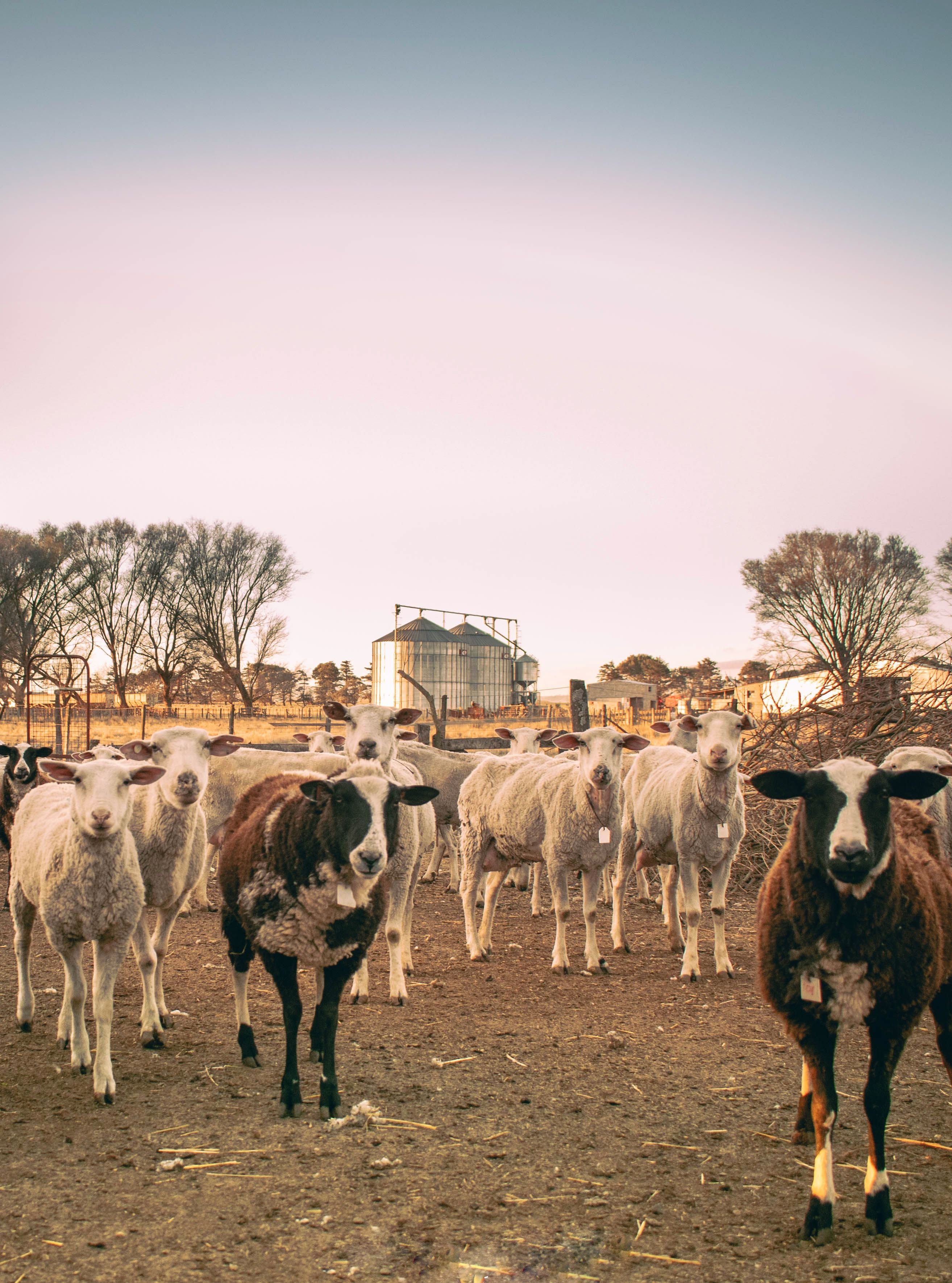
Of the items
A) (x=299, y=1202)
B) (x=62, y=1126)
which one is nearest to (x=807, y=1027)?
(x=299, y=1202)

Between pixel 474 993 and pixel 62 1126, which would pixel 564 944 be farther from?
pixel 62 1126

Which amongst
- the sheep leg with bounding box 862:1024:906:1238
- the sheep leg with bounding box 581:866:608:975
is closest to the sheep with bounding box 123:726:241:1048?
the sheep leg with bounding box 581:866:608:975

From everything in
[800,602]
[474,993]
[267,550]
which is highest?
[267,550]

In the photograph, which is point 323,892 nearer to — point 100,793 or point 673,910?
point 100,793

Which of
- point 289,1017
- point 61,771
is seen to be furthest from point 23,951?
point 289,1017

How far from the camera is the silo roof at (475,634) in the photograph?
4416cm

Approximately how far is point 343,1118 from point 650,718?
24573mm

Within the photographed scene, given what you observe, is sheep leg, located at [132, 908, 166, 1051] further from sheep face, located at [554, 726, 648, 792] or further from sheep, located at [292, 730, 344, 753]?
sheep, located at [292, 730, 344, 753]

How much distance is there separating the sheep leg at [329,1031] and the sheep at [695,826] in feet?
12.1

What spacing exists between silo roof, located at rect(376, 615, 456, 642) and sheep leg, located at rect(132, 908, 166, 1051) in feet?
122

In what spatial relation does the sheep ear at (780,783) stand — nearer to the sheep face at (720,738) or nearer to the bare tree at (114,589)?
the sheep face at (720,738)

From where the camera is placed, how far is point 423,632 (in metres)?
43.1

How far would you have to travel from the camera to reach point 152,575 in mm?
49438

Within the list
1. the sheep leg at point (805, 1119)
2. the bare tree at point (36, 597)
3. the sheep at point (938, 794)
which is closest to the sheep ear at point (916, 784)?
the sheep leg at point (805, 1119)
